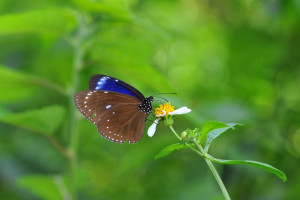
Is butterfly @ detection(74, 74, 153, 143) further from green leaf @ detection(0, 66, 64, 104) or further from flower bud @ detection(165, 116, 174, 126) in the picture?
green leaf @ detection(0, 66, 64, 104)

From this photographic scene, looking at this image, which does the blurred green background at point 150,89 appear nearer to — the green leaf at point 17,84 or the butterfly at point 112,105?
the green leaf at point 17,84

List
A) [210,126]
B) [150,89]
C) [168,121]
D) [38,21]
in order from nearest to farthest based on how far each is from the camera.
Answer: [210,126] < [168,121] < [38,21] < [150,89]

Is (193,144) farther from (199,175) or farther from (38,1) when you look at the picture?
(38,1)

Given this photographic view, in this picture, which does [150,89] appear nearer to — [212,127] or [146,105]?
[146,105]

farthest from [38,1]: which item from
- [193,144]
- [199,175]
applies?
[193,144]

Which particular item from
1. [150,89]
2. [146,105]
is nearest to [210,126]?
[146,105]

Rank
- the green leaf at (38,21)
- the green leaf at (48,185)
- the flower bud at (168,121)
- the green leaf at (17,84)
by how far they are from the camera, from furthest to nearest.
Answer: the green leaf at (48,185) → the green leaf at (17,84) → the green leaf at (38,21) → the flower bud at (168,121)

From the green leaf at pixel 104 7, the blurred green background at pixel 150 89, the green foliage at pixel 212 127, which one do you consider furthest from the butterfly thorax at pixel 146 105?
the green foliage at pixel 212 127
